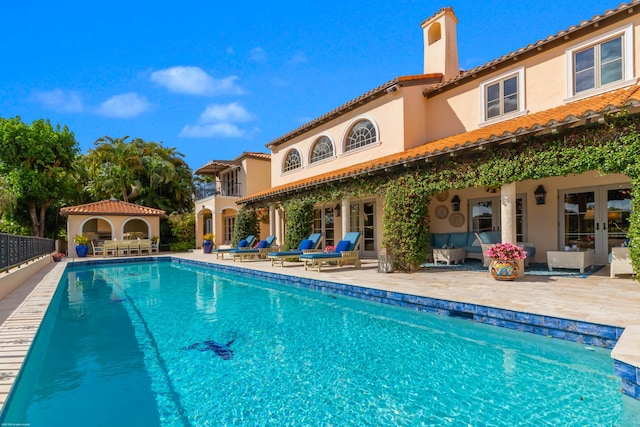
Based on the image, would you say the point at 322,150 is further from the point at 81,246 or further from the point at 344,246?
the point at 81,246

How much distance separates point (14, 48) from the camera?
1691cm

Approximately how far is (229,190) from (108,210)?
8.35m

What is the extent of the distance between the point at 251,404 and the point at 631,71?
11.2 m

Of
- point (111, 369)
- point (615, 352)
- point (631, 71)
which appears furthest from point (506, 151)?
point (111, 369)

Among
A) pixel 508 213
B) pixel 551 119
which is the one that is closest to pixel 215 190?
pixel 508 213

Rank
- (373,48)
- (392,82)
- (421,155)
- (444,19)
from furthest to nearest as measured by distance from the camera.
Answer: (373,48), (444,19), (392,82), (421,155)

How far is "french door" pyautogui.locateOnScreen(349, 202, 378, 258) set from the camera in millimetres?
15922

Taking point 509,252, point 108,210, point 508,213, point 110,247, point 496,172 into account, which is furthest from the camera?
point 108,210

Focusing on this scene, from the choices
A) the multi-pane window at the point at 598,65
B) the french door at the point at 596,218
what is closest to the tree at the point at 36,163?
the french door at the point at 596,218

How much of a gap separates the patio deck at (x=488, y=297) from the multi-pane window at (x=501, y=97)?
5496 mm

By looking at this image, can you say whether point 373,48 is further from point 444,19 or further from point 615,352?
point 615,352

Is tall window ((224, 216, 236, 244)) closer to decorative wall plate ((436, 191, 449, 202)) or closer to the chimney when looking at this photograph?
decorative wall plate ((436, 191, 449, 202))

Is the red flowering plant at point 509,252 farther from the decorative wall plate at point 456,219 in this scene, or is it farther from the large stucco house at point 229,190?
the large stucco house at point 229,190

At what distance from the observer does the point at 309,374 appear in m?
4.55
